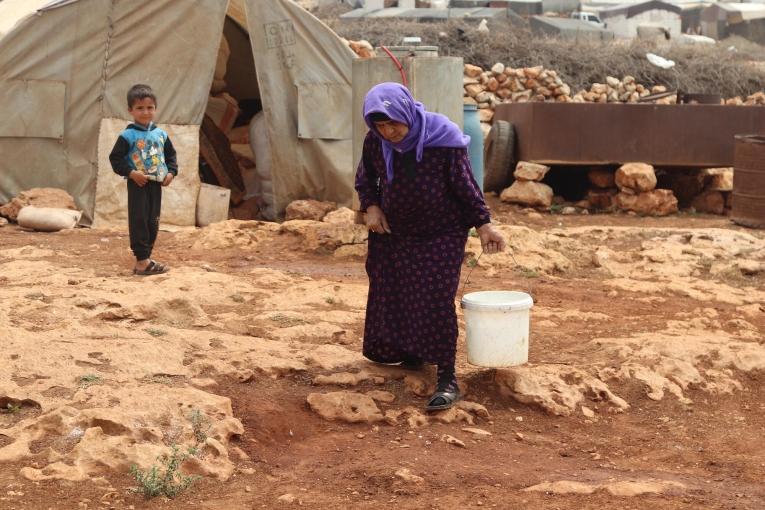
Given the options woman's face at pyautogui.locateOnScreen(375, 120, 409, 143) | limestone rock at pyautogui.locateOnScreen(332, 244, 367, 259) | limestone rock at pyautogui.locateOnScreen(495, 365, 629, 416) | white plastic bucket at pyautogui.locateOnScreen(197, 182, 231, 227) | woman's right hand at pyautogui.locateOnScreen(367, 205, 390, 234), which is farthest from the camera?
white plastic bucket at pyautogui.locateOnScreen(197, 182, 231, 227)

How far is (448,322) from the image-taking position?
4.40 metres

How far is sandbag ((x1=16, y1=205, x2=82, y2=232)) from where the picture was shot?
366 inches

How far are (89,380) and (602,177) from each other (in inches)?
332

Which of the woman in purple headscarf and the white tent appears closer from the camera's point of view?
the woman in purple headscarf

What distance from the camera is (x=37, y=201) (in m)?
9.59

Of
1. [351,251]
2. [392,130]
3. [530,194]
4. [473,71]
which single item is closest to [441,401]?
[392,130]

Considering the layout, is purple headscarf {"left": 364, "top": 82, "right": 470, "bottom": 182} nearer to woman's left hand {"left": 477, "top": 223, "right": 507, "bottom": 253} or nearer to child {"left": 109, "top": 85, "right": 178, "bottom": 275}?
woman's left hand {"left": 477, "top": 223, "right": 507, "bottom": 253}

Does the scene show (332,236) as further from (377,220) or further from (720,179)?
(720,179)

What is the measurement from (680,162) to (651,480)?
26.9 ft

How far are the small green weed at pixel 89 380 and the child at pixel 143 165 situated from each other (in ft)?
8.20

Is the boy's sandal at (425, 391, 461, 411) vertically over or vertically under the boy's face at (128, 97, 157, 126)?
under

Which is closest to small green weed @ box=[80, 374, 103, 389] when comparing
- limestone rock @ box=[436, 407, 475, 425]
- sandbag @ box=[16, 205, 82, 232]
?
limestone rock @ box=[436, 407, 475, 425]

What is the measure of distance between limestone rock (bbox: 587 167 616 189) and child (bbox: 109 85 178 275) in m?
6.16

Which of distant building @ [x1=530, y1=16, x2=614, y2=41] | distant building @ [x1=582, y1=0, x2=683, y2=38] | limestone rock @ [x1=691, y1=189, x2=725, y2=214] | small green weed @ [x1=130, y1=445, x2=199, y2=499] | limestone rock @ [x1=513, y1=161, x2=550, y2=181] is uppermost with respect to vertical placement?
distant building @ [x1=582, y1=0, x2=683, y2=38]
